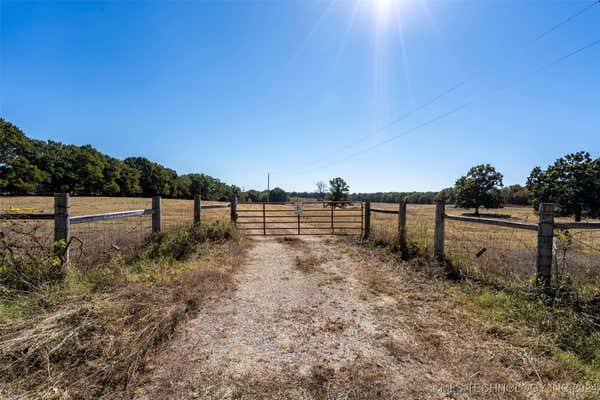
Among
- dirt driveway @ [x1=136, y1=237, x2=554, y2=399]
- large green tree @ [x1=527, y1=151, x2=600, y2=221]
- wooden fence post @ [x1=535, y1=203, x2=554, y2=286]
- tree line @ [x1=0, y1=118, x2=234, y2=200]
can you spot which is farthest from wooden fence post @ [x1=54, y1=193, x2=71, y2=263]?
tree line @ [x1=0, y1=118, x2=234, y2=200]

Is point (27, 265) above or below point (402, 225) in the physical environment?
below

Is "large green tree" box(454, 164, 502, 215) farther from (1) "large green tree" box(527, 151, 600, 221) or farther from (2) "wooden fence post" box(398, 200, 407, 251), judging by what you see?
(2) "wooden fence post" box(398, 200, 407, 251)

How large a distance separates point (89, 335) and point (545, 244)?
20.7ft

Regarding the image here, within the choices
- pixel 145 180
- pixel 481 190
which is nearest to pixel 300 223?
pixel 481 190

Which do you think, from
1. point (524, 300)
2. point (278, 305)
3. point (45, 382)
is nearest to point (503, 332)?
point (524, 300)

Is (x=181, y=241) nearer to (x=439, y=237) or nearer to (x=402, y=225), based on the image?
(x=402, y=225)

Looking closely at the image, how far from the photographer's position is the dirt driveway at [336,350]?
2.05 m

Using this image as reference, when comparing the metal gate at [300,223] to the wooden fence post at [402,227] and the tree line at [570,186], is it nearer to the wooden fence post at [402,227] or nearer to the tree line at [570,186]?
the wooden fence post at [402,227]

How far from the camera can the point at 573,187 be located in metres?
28.3

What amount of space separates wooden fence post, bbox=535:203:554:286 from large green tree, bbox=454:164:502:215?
48442 mm

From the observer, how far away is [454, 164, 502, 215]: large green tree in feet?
141

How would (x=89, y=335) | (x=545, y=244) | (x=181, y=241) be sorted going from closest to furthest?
1. (x=89, y=335)
2. (x=545, y=244)
3. (x=181, y=241)

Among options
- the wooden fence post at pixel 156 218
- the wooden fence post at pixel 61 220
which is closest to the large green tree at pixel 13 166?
the wooden fence post at pixel 156 218

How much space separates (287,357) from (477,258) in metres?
4.54
